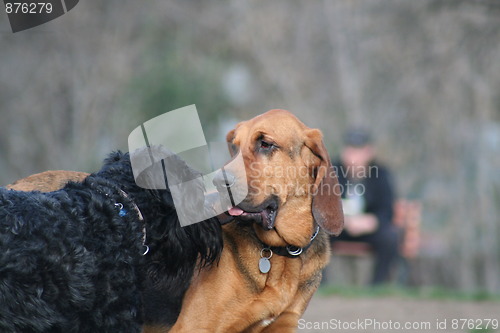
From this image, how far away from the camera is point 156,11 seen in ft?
58.5

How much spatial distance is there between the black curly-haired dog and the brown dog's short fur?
1.74ft

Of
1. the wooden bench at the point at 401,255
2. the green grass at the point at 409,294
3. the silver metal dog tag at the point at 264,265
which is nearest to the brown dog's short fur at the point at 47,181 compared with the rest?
the silver metal dog tag at the point at 264,265

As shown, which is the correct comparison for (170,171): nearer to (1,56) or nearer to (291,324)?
(291,324)

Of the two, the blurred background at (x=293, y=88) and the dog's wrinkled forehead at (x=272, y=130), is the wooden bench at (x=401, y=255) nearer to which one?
the blurred background at (x=293, y=88)

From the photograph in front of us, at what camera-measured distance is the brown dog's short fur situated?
14.7 ft

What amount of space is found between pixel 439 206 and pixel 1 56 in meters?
10.4

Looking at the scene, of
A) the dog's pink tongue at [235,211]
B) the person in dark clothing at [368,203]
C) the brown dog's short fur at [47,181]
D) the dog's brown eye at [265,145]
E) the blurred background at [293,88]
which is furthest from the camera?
the blurred background at [293,88]

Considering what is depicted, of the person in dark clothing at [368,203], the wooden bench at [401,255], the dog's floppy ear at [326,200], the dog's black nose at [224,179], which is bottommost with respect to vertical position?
the wooden bench at [401,255]

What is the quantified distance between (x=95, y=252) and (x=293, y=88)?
45.2 feet

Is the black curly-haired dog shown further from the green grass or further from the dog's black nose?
the green grass

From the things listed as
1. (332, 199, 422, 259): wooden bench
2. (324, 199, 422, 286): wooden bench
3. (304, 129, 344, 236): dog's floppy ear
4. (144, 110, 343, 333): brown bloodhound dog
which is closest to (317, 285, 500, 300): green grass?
(324, 199, 422, 286): wooden bench

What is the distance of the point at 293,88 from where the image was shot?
1711cm

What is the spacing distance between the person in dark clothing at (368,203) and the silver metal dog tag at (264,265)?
19.3 feet

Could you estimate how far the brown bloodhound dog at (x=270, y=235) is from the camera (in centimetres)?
410
